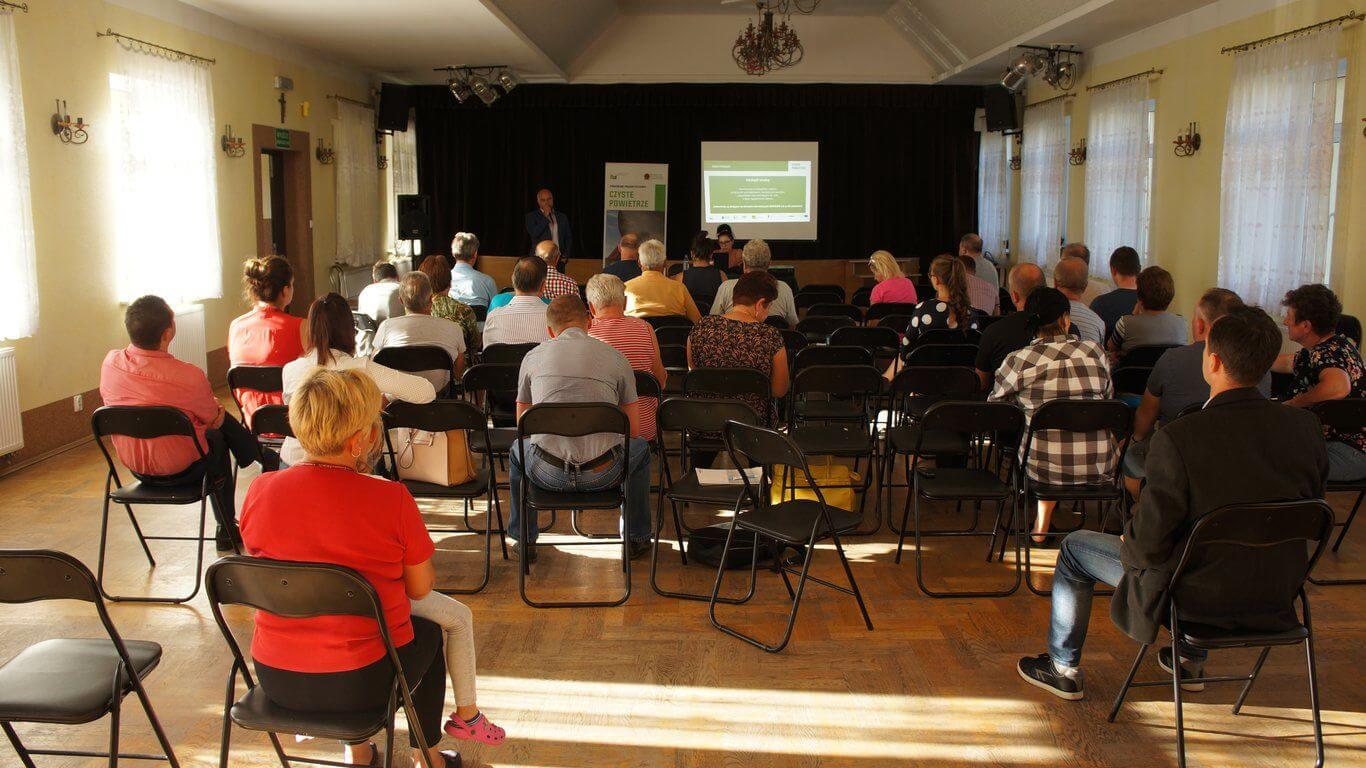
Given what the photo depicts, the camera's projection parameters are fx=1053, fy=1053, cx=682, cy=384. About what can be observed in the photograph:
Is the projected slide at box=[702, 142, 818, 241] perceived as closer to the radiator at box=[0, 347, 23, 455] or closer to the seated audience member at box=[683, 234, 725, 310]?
the seated audience member at box=[683, 234, 725, 310]

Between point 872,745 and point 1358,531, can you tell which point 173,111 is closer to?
point 872,745

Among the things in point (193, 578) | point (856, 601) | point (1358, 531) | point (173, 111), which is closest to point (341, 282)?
point (173, 111)

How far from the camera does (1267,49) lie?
7.74 meters

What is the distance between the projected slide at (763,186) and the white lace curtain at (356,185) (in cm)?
466

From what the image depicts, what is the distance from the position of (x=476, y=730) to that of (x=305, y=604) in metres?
0.82

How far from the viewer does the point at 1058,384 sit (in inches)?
176

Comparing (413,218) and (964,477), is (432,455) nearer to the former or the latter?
(964,477)

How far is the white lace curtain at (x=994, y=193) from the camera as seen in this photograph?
1451 centimetres

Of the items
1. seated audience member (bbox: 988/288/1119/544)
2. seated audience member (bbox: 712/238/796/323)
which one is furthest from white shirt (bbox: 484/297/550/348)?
seated audience member (bbox: 988/288/1119/544)

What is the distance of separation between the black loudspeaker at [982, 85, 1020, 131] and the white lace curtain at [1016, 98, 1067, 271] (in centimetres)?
22

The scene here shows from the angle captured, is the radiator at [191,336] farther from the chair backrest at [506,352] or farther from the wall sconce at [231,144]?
the chair backrest at [506,352]

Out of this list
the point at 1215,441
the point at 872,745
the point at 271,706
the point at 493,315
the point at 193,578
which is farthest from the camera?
the point at 493,315

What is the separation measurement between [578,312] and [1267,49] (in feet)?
20.1

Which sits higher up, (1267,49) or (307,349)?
(1267,49)
